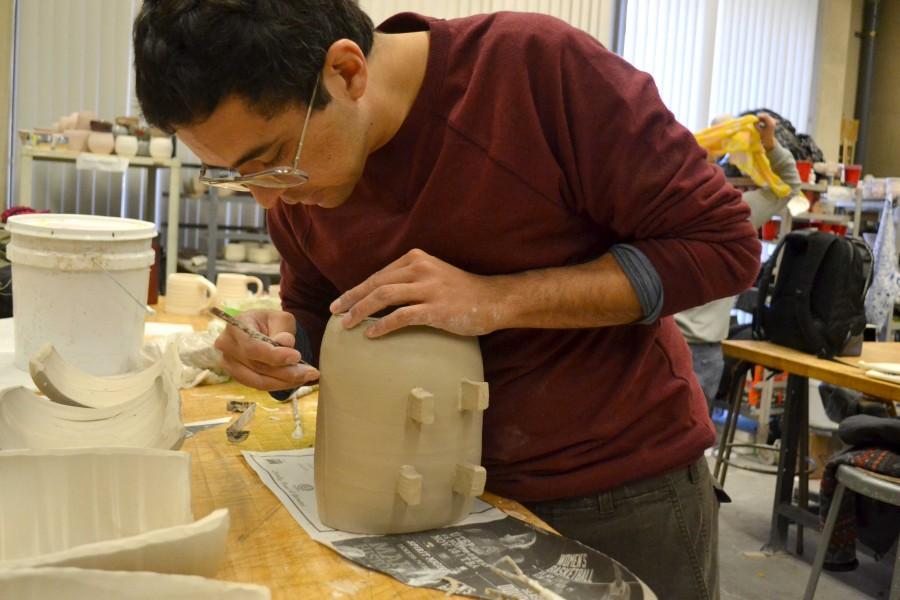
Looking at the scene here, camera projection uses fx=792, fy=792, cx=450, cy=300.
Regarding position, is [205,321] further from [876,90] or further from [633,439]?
[876,90]

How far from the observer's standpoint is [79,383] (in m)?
1.27

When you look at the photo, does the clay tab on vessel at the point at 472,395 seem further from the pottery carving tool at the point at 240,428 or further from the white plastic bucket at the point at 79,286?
the white plastic bucket at the point at 79,286

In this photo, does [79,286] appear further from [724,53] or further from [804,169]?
[724,53]

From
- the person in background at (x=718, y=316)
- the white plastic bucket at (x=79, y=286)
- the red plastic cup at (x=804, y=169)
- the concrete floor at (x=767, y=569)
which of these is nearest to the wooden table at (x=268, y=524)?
the white plastic bucket at (x=79, y=286)

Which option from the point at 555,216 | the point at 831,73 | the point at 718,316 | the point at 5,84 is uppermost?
the point at 831,73

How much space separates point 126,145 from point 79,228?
2698mm

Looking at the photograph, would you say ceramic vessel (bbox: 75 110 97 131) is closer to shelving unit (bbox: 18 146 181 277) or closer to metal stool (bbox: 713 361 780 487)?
shelving unit (bbox: 18 146 181 277)

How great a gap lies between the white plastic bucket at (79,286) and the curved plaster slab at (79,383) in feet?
0.64

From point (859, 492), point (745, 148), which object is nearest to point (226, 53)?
point (859, 492)

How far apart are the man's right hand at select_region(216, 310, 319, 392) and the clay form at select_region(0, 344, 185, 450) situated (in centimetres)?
10

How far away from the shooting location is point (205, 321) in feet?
7.88

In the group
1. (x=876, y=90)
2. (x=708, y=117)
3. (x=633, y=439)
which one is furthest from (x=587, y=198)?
(x=876, y=90)

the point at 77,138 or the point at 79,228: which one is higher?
the point at 77,138

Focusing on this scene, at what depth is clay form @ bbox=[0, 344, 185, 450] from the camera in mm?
1041
